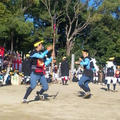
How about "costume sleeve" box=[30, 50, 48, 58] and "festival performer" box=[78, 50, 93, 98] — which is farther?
"festival performer" box=[78, 50, 93, 98]

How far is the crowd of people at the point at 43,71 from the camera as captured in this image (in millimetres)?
9334

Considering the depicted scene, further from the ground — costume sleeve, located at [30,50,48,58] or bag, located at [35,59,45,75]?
costume sleeve, located at [30,50,48,58]

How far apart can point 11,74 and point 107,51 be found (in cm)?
2541

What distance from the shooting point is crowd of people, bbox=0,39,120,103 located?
30.6 feet

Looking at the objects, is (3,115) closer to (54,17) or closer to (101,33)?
(54,17)

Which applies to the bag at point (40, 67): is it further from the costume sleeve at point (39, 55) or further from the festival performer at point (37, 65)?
the costume sleeve at point (39, 55)

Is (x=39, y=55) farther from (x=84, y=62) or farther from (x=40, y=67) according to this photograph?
(x=84, y=62)

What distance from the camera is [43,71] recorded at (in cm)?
942

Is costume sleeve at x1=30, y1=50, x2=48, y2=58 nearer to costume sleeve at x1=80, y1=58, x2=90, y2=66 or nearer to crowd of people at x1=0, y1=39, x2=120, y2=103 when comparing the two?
crowd of people at x1=0, y1=39, x2=120, y2=103

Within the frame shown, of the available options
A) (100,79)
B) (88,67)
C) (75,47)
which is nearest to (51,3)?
(75,47)

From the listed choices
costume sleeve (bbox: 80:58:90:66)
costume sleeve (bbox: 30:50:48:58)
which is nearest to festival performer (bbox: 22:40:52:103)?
costume sleeve (bbox: 30:50:48:58)

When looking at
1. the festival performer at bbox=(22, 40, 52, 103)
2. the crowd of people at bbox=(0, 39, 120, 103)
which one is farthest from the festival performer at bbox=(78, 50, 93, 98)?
the festival performer at bbox=(22, 40, 52, 103)

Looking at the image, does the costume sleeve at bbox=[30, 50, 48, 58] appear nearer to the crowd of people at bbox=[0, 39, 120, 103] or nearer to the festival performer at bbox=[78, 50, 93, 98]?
the crowd of people at bbox=[0, 39, 120, 103]

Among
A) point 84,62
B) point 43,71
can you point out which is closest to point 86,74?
point 84,62
